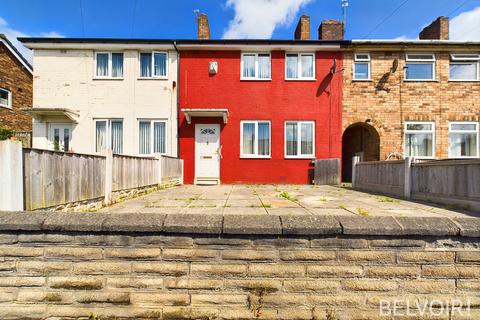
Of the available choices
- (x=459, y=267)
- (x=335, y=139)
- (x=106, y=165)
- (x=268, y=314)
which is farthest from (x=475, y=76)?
(x=106, y=165)

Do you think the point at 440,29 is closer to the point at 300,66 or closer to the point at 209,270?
the point at 300,66

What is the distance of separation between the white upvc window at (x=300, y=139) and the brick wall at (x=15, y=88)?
46.4ft

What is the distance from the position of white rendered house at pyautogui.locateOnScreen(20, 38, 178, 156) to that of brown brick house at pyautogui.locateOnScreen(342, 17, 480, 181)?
7.92 m

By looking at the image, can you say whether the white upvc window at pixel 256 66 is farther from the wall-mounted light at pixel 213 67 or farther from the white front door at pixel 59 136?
the white front door at pixel 59 136

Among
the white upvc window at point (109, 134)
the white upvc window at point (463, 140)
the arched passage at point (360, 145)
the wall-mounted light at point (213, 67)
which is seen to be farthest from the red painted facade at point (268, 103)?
the white upvc window at point (463, 140)

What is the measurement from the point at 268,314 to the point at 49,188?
306 cm

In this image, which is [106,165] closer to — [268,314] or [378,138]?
[268,314]

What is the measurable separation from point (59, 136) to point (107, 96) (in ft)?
8.83

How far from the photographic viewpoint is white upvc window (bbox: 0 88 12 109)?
12.0 meters

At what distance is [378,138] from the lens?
1009cm

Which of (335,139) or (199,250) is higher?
(335,139)

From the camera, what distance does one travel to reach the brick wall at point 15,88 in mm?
12109

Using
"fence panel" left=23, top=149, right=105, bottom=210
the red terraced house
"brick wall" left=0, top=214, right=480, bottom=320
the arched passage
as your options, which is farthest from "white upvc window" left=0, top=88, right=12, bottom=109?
the arched passage

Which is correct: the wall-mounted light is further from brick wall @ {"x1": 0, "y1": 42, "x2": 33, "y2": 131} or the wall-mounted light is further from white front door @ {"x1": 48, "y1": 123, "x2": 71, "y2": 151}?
brick wall @ {"x1": 0, "y1": 42, "x2": 33, "y2": 131}
